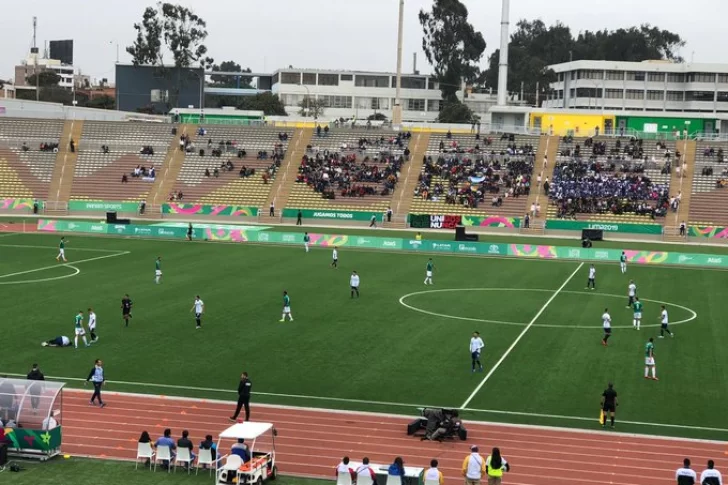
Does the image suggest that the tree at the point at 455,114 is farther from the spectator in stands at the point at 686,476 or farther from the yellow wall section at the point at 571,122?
the spectator in stands at the point at 686,476

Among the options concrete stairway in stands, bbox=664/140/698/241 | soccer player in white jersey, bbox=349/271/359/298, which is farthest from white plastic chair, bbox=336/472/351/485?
concrete stairway in stands, bbox=664/140/698/241

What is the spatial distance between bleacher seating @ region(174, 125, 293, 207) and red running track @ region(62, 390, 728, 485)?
70.2 metres

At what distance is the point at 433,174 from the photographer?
342 feet

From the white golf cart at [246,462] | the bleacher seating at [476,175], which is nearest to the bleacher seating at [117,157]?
the bleacher seating at [476,175]

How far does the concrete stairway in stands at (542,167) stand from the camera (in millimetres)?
97625

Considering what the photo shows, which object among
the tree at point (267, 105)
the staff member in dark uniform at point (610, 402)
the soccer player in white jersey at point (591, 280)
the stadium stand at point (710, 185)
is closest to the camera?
the staff member in dark uniform at point (610, 402)

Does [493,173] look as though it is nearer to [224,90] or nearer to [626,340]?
[626,340]

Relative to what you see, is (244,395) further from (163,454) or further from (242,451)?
(242,451)

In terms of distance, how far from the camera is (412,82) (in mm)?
181125

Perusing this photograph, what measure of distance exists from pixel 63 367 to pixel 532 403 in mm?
16861

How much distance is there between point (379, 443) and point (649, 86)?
14970 cm

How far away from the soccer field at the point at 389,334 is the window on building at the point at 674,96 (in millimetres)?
104432

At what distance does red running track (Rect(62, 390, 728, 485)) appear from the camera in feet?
86.6

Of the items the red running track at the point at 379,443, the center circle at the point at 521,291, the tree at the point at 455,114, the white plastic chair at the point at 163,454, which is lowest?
the red running track at the point at 379,443
